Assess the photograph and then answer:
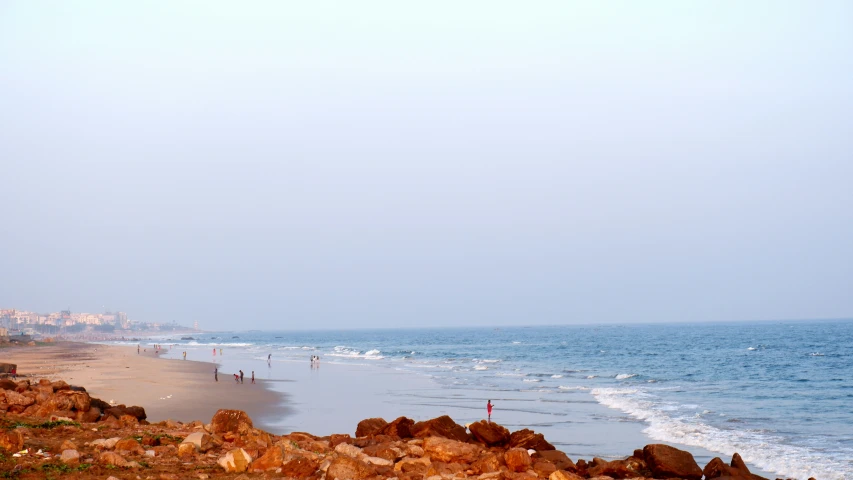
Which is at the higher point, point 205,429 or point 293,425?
point 205,429

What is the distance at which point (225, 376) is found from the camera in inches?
2100

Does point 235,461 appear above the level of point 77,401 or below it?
below

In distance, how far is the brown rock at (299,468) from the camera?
1130 cm

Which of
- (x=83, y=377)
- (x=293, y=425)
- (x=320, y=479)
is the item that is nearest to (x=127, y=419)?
(x=320, y=479)

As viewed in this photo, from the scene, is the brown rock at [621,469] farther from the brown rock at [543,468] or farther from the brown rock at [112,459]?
the brown rock at [112,459]

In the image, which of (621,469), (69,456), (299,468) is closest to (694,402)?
(621,469)

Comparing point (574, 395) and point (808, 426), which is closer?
point (808, 426)

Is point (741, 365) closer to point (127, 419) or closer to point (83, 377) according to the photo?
point (83, 377)

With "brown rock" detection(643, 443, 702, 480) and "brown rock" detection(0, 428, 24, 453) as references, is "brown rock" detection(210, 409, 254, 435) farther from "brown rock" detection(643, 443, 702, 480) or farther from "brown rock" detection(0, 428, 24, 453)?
"brown rock" detection(643, 443, 702, 480)

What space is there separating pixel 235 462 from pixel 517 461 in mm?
4945

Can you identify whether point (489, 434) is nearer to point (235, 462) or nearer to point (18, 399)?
Answer: point (235, 462)

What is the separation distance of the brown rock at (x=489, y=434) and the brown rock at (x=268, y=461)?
6.21 metres

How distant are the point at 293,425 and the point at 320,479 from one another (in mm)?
16876

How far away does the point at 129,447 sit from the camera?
12492 millimetres
